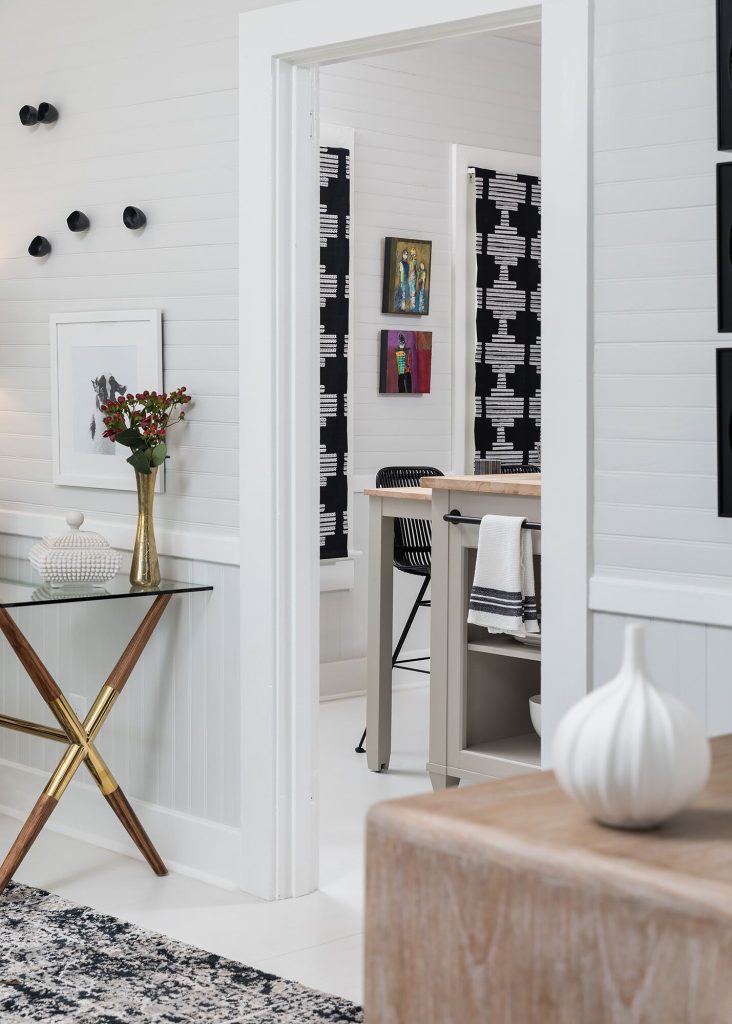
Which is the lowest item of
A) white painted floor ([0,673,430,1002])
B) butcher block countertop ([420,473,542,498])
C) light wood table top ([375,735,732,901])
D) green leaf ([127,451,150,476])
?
white painted floor ([0,673,430,1002])

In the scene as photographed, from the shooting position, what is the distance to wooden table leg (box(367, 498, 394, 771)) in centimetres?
474

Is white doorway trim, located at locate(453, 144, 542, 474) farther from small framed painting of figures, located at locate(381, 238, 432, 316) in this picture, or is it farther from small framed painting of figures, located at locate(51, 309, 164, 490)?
small framed painting of figures, located at locate(51, 309, 164, 490)

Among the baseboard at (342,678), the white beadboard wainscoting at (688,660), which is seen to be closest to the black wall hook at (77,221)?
the white beadboard wainscoting at (688,660)

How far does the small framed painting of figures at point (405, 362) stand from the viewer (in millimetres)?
5973

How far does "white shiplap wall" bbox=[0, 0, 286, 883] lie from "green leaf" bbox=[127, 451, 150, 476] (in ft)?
0.52

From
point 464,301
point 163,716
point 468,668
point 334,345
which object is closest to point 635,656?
point 163,716

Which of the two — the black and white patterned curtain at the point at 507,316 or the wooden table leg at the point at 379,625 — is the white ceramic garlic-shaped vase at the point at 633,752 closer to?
the wooden table leg at the point at 379,625

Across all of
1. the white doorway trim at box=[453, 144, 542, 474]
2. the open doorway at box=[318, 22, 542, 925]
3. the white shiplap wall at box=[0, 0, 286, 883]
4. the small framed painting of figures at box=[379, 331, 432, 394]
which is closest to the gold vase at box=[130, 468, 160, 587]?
the white shiplap wall at box=[0, 0, 286, 883]

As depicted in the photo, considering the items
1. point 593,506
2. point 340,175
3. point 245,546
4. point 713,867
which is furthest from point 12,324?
point 713,867

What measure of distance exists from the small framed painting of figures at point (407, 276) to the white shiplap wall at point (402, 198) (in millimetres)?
43

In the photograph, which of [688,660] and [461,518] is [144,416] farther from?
[688,660]

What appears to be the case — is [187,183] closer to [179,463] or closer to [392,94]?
[179,463]

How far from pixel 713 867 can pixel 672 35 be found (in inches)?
69.4

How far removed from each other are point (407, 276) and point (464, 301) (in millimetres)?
385
